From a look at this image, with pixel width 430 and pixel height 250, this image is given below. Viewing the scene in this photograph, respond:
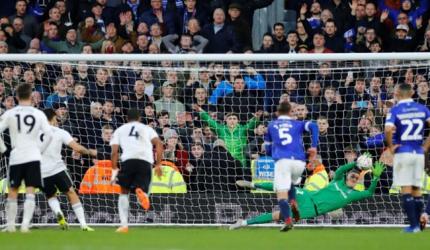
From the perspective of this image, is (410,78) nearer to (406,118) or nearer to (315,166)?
(315,166)

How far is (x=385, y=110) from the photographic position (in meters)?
20.1

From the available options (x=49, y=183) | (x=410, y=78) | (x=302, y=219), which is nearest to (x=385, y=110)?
(x=410, y=78)

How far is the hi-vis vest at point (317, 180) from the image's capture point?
1975cm

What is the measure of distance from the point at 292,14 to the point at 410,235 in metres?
8.25

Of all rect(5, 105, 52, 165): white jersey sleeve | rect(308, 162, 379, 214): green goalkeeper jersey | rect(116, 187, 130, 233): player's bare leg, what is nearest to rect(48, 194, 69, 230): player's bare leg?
rect(116, 187, 130, 233): player's bare leg

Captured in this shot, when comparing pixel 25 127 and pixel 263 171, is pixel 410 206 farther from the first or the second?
pixel 25 127

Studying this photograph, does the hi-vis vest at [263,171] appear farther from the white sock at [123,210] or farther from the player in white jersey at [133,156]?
the white sock at [123,210]

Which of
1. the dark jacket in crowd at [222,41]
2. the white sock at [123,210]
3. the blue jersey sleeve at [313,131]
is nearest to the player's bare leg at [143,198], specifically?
the white sock at [123,210]

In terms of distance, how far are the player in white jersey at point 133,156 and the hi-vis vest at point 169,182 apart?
2283 mm

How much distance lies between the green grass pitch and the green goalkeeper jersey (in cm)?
148

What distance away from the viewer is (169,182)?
1994cm

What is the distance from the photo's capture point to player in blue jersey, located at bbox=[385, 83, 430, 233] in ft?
54.1

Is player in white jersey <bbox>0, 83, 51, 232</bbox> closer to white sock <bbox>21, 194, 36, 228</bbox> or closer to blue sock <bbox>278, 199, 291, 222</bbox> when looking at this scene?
white sock <bbox>21, 194, 36, 228</bbox>

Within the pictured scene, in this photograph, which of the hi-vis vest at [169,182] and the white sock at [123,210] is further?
the hi-vis vest at [169,182]
